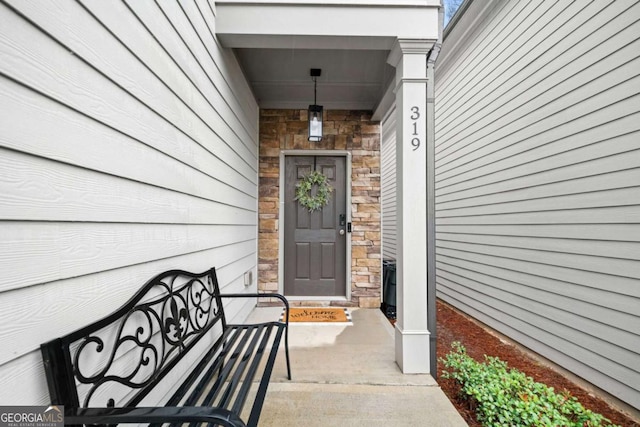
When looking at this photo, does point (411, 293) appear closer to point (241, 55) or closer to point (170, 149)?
point (170, 149)

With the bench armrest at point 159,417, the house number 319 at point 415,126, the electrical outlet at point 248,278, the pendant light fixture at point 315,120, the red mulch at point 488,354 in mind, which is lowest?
the red mulch at point 488,354

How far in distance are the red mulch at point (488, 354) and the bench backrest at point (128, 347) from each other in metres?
1.77

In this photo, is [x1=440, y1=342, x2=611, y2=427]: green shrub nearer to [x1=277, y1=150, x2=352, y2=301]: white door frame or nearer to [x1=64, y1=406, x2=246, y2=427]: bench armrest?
[x1=64, y1=406, x2=246, y2=427]: bench armrest

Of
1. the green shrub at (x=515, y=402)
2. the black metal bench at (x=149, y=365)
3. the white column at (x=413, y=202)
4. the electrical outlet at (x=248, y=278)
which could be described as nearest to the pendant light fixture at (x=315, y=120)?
the white column at (x=413, y=202)

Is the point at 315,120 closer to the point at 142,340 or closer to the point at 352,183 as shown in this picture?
the point at 352,183

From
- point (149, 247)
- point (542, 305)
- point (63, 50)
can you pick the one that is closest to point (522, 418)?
point (542, 305)

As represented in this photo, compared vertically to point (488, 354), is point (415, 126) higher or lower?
higher

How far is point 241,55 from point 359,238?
2380 millimetres

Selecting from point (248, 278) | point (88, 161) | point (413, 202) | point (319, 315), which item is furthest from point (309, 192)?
point (88, 161)

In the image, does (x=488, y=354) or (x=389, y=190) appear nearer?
(x=488, y=354)

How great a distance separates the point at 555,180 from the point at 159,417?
311cm

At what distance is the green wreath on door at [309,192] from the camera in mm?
3791

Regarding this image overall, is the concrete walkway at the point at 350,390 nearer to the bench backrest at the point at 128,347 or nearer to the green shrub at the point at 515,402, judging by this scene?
the green shrub at the point at 515,402

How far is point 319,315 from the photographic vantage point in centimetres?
338
